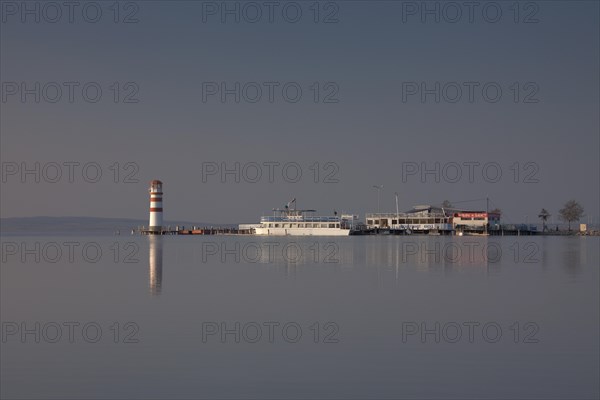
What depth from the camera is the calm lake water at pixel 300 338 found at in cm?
1092

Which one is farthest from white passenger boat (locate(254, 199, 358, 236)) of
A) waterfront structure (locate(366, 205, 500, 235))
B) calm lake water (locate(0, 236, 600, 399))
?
calm lake water (locate(0, 236, 600, 399))

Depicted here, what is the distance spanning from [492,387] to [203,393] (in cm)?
441

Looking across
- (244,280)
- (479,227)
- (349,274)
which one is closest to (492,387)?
(244,280)

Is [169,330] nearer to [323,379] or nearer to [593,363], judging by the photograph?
[323,379]

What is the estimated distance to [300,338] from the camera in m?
15.1

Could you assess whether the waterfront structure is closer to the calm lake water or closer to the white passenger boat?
the white passenger boat

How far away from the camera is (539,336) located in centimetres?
1549

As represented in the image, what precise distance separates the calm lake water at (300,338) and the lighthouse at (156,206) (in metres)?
93.2

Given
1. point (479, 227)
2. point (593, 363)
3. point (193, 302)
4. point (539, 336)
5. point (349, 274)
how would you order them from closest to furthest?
point (593, 363) < point (539, 336) < point (193, 302) < point (349, 274) < point (479, 227)

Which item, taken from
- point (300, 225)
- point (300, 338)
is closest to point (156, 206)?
point (300, 225)

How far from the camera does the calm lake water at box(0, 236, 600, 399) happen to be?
35.8 feet

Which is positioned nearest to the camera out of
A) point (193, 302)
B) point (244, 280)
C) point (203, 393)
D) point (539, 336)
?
point (203, 393)

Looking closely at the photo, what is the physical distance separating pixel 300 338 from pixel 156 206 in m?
115

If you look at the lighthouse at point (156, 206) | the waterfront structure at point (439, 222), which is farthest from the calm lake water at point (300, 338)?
the waterfront structure at point (439, 222)
